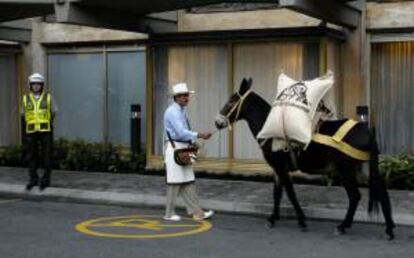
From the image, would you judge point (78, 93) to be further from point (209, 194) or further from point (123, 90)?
point (209, 194)

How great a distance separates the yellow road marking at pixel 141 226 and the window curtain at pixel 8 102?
8125mm

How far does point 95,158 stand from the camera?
16.2m

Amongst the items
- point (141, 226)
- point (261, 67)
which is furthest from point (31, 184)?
point (261, 67)

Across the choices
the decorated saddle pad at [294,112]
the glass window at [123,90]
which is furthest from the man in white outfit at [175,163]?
the glass window at [123,90]

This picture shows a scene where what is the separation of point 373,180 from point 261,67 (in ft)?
18.6

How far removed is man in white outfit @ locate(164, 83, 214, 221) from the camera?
35.0 ft

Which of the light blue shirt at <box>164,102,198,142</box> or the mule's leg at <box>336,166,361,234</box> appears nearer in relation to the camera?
the mule's leg at <box>336,166,361,234</box>

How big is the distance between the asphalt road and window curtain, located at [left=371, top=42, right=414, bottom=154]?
435cm

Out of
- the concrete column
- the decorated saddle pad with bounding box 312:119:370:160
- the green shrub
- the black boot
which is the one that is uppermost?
the concrete column

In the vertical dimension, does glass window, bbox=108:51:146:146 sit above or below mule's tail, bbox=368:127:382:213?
above

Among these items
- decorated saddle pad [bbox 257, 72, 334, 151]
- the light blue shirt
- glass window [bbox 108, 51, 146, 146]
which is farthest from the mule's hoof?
glass window [bbox 108, 51, 146, 146]

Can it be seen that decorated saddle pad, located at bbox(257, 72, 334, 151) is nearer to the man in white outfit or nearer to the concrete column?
the man in white outfit

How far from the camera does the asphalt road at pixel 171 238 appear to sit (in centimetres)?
871

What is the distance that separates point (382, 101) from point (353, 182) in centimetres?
530
